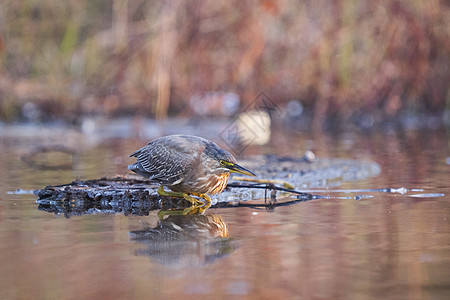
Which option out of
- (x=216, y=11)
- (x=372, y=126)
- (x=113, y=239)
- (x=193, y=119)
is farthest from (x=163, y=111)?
(x=113, y=239)

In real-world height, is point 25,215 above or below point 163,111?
below

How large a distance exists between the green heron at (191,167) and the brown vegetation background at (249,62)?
25.7 feet

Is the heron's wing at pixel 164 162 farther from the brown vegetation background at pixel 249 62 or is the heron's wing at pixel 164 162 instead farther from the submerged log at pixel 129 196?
the brown vegetation background at pixel 249 62

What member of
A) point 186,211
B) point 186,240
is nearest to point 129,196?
point 186,211

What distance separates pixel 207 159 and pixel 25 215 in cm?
126

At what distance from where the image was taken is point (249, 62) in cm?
1441

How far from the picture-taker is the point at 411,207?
208 inches

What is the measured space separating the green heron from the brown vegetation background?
782cm

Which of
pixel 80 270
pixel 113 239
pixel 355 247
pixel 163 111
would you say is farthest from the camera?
pixel 163 111

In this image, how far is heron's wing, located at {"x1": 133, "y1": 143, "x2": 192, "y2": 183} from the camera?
5320 mm

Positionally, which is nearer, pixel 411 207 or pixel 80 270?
pixel 80 270

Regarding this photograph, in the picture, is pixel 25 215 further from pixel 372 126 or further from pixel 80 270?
pixel 372 126

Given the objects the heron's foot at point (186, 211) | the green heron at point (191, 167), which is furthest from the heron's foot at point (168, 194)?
the heron's foot at point (186, 211)

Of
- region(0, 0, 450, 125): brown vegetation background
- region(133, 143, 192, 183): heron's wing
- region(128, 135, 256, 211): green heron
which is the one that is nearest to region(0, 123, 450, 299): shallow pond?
region(128, 135, 256, 211): green heron
